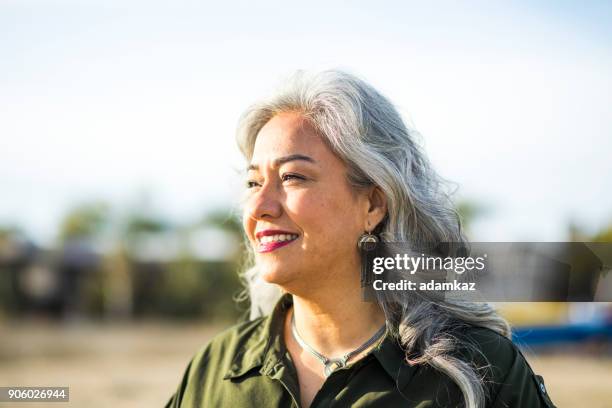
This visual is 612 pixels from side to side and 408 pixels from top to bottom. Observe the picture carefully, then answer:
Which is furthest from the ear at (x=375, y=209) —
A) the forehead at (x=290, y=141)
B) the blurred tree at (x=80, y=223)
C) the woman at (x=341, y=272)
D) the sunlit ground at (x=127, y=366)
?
the blurred tree at (x=80, y=223)

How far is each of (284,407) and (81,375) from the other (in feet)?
31.2

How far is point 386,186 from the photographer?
252 cm

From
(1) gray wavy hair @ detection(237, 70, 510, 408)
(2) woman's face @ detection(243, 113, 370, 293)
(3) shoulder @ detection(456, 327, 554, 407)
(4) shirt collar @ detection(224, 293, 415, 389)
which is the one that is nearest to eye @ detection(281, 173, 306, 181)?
(2) woman's face @ detection(243, 113, 370, 293)

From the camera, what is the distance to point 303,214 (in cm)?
244

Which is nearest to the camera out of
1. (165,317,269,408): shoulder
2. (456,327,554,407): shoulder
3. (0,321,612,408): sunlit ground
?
(456,327,554,407): shoulder

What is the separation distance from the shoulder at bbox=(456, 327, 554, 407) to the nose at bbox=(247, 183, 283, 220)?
776 mm

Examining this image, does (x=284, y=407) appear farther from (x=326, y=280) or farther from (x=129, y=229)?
(x=129, y=229)

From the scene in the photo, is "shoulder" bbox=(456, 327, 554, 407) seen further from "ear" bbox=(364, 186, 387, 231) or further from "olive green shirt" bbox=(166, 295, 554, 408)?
"ear" bbox=(364, 186, 387, 231)

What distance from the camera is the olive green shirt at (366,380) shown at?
228cm

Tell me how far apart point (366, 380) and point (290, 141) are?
34.8 inches

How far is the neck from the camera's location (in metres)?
2.52

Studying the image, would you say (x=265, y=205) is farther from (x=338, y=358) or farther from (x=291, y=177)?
(x=338, y=358)

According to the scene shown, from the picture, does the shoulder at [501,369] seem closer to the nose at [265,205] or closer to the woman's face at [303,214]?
the woman's face at [303,214]

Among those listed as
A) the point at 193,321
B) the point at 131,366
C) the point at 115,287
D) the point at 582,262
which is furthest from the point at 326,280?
the point at 115,287
